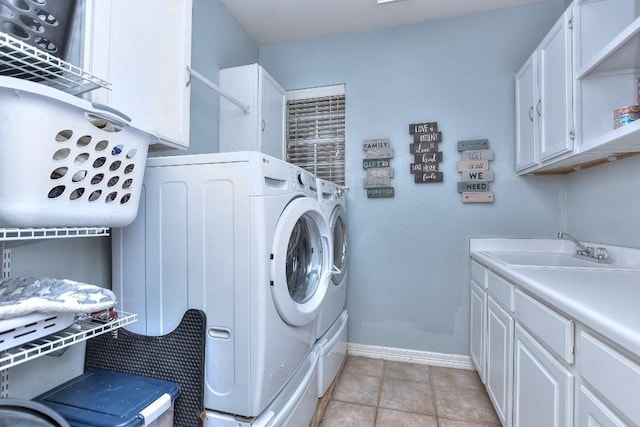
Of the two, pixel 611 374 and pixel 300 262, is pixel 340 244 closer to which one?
pixel 300 262

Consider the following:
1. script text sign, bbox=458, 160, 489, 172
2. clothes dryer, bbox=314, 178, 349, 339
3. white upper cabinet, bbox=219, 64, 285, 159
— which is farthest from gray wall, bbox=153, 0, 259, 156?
script text sign, bbox=458, 160, 489, 172

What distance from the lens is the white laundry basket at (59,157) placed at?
68cm

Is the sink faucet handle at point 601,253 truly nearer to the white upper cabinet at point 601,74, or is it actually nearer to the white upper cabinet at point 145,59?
the white upper cabinet at point 601,74

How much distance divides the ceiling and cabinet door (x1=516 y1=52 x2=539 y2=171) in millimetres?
634

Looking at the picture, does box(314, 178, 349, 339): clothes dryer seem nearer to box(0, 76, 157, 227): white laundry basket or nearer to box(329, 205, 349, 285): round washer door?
box(329, 205, 349, 285): round washer door

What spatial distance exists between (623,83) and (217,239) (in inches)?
77.3

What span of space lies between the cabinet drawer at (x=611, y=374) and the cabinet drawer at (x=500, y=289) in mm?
575

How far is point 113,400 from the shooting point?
3.29ft

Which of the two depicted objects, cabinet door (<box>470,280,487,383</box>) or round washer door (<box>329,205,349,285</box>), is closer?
cabinet door (<box>470,280,487,383</box>)

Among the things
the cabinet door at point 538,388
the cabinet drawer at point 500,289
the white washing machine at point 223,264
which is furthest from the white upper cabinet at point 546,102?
the white washing machine at point 223,264

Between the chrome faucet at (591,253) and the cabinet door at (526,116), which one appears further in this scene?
the cabinet door at (526,116)

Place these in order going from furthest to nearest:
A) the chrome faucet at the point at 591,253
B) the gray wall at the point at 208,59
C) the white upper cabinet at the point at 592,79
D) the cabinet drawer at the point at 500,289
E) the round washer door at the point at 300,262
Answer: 1. the gray wall at the point at 208,59
2. the chrome faucet at the point at 591,253
3. the cabinet drawer at the point at 500,289
4. the white upper cabinet at the point at 592,79
5. the round washer door at the point at 300,262

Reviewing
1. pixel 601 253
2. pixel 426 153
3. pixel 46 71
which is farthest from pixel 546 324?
pixel 46 71

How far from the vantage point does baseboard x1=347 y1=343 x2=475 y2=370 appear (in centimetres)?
236
